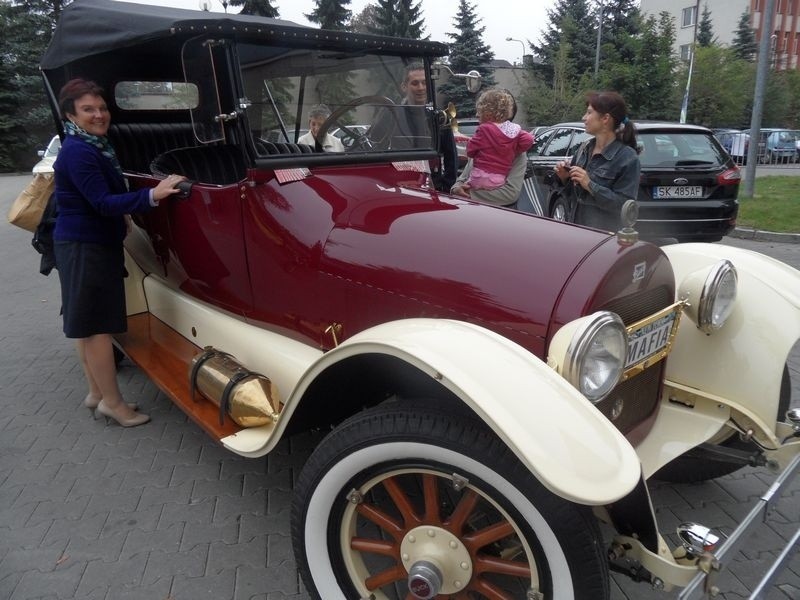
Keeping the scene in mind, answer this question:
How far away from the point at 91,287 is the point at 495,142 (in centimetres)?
248

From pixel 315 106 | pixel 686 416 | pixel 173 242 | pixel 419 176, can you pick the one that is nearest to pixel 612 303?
pixel 686 416

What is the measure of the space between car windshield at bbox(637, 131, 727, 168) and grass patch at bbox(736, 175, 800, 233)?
2140 mm

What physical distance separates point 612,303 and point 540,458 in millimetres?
768

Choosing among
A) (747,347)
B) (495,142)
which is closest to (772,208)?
(495,142)

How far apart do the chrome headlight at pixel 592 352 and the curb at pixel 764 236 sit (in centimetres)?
804

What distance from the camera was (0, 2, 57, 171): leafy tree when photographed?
25.5 meters

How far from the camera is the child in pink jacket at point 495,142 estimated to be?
3865mm

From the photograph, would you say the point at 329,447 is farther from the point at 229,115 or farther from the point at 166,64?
the point at 166,64

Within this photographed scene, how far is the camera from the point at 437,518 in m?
1.85

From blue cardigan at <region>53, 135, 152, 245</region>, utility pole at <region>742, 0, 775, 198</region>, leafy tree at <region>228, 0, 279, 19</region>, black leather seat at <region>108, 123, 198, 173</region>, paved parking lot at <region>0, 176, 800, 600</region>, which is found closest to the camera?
paved parking lot at <region>0, 176, 800, 600</region>

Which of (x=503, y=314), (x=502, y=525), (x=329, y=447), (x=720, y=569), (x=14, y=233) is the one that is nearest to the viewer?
(x=720, y=569)

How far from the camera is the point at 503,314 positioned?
6.52ft

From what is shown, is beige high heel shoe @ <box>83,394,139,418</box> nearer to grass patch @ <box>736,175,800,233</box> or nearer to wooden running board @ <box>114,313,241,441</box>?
wooden running board @ <box>114,313,241,441</box>

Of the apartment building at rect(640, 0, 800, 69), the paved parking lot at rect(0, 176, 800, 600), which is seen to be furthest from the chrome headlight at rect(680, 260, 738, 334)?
the apartment building at rect(640, 0, 800, 69)
